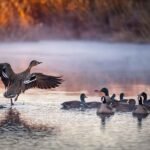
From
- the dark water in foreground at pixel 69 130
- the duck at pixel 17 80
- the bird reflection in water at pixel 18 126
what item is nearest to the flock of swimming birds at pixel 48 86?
the duck at pixel 17 80

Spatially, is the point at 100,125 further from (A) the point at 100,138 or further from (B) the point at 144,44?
(B) the point at 144,44

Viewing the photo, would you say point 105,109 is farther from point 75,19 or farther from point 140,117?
point 75,19

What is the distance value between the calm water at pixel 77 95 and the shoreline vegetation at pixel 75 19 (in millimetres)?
507

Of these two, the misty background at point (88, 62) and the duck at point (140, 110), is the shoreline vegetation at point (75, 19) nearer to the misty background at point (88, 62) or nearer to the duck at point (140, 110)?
the misty background at point (88, 62)

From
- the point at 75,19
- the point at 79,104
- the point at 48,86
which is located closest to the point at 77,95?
the point at 48,86

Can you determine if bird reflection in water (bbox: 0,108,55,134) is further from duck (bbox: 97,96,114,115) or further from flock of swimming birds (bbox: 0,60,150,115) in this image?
duck (bbox: 97,96,114,115)

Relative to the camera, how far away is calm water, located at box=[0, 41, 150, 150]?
6141 mm

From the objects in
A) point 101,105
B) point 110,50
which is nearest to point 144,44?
point 110,50

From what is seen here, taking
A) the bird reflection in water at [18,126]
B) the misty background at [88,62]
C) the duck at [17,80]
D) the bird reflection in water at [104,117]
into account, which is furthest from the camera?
the misty background at [88,62]

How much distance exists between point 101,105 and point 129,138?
142 centimetres

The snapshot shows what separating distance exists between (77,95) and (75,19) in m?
7.85

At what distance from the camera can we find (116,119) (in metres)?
7.30

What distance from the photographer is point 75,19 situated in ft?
54.2

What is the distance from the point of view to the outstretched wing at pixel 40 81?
8016 mm
